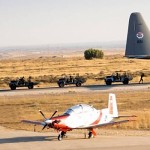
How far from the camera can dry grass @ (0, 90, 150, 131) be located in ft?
117

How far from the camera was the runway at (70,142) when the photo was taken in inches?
995

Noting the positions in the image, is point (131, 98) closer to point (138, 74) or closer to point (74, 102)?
point (74, 102)

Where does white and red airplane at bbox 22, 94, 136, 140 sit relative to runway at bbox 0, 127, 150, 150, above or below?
above

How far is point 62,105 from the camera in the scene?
150 feet

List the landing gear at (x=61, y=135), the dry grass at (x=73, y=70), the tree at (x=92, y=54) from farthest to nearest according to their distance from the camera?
1. the tree at (x=92, y=54)
2. the dry grass at (x=73, y=70)
3. the landing gear at (x=61, y=135)

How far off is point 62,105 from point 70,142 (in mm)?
19144

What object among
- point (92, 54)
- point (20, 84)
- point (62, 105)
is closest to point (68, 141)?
point (62, 105)

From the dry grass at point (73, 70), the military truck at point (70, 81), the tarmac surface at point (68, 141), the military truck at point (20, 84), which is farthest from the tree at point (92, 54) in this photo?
the tarmac surface at point (68, 141)

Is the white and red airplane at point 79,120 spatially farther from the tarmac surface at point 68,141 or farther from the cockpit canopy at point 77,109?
the tarmac surface at point 68,141

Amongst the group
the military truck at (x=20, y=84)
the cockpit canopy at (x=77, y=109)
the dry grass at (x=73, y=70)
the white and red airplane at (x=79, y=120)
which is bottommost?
the dry grass at (x=73, y=70)

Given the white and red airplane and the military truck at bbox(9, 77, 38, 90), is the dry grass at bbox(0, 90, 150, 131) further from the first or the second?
the military truck at bbox(9, 77, 38, 90)

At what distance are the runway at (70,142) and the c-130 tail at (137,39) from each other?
36.2 m

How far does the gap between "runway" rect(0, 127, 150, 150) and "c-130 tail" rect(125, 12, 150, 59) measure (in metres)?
36.2

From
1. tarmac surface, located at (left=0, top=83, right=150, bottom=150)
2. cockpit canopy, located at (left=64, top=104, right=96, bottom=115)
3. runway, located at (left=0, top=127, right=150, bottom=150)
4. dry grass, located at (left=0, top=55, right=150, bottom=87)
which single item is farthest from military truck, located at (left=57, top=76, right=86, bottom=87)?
cockpit canopy, located at (left=64, top=104, right=96, bottom=115)
